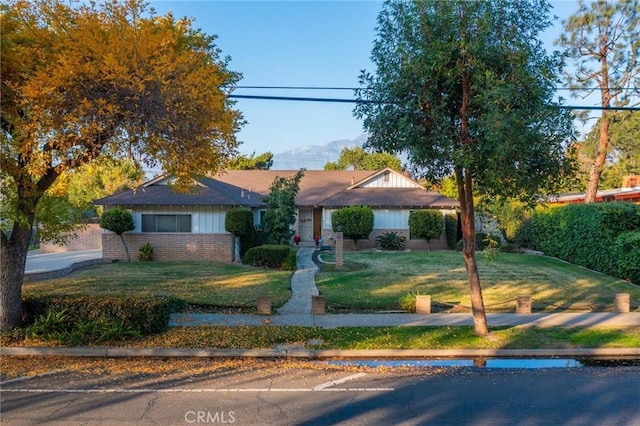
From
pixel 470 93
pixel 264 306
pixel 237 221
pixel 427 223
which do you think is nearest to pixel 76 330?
pixel 264 306

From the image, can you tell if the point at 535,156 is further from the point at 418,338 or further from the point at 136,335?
the point at 136,335

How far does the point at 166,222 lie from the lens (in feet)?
72.5

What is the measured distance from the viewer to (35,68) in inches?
325

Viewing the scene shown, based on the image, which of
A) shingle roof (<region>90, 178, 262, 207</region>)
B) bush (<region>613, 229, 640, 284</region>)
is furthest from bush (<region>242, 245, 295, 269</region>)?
bush (<region>613, 229, 640, 284</region>)

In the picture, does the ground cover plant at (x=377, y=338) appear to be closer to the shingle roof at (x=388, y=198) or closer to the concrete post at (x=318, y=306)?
the concrete post at (x=318, y=306)

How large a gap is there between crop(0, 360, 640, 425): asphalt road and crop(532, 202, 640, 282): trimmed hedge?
10565 millimetres

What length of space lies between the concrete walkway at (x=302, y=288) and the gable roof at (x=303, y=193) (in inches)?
184

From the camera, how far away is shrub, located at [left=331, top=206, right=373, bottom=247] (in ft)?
87.4

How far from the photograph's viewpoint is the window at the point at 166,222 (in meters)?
22.0

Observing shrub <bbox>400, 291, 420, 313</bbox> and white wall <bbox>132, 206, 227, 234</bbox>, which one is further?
white wall <bbox>132, 206, 227, 234</bbox>

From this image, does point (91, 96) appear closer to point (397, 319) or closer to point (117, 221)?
point (397, 319)

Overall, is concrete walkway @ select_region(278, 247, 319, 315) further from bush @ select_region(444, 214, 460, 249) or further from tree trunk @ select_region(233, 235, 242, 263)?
bush @ select_region(444, 214, 460, 249)

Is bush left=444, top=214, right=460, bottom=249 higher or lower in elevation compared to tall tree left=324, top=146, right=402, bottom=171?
lower

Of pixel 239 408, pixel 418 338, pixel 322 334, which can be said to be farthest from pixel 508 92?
pixel 239 408
